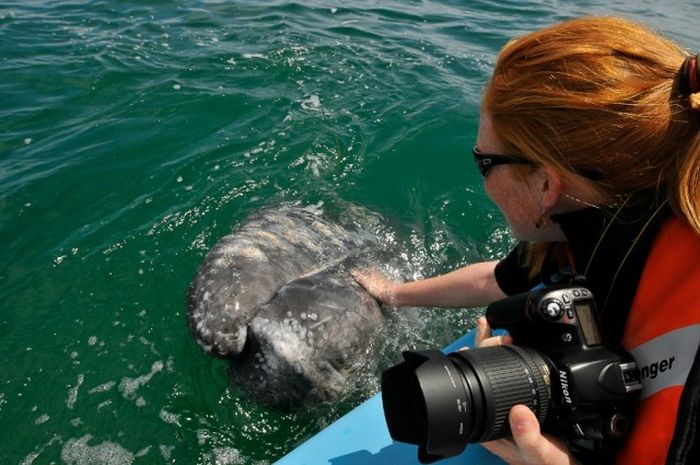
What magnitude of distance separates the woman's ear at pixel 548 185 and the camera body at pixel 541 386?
0.39 m

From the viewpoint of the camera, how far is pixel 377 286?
398 centimetres

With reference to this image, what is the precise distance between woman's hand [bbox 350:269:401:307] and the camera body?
189 cm

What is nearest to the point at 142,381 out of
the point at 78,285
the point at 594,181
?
the point at 78,285

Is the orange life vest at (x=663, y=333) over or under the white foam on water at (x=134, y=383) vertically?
over

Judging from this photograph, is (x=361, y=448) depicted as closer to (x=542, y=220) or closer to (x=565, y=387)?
(x=565, y=387)

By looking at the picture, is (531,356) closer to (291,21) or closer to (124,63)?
(124,63)

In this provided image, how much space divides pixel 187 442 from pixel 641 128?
2954 millimetres

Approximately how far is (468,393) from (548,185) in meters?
0.86

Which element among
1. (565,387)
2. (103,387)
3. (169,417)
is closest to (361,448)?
(565,387)

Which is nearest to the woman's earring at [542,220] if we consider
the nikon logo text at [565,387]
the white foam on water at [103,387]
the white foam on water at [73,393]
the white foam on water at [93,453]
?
the nikon logo text at [565,387]

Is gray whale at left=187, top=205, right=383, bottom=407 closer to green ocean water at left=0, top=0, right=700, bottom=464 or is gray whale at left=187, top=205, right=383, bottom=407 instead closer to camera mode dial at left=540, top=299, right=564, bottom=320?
green ocean water at left=0, top=0, right=700, bottom=464

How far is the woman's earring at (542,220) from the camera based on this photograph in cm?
235

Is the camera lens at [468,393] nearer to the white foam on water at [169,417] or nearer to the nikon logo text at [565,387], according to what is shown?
the nikon logo text at [565,387]

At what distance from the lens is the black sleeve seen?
10.5 feet
